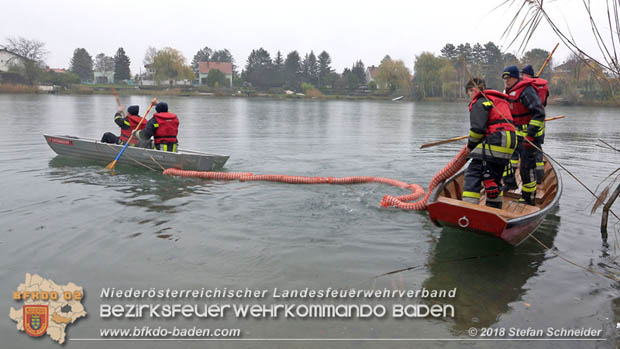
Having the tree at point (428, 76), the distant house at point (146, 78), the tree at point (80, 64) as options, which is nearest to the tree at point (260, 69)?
the distant house at point (146, 78)

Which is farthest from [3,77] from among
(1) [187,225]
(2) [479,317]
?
(2) [479,317]

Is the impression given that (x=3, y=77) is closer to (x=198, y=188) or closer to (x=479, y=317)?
(x=198, y=188)

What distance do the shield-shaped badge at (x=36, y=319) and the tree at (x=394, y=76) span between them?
3287 inches

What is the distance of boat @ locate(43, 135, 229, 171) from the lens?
9758mm

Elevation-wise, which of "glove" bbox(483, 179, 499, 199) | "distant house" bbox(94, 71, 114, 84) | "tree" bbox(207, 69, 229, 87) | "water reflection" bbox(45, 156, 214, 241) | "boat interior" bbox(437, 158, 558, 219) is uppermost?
"distant house" bbox(94, 71, 114, 84)

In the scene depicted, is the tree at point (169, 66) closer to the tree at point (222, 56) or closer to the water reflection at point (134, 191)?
the tree at point (222, 56)

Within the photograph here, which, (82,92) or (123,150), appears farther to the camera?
(82,92)

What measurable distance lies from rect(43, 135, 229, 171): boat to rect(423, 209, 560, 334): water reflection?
18.9ft

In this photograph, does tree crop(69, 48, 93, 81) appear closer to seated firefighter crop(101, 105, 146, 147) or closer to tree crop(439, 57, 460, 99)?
tree crop(439, 57, 460, 99)

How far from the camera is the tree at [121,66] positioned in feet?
333

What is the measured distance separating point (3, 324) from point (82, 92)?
75184 millimetres

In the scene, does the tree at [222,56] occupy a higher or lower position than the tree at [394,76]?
higher

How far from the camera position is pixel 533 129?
6.21m

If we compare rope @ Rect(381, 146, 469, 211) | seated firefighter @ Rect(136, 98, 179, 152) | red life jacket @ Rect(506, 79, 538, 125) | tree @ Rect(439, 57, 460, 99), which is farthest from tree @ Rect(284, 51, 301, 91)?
red life jacket @ Rect(506, 79, 538, 125)
